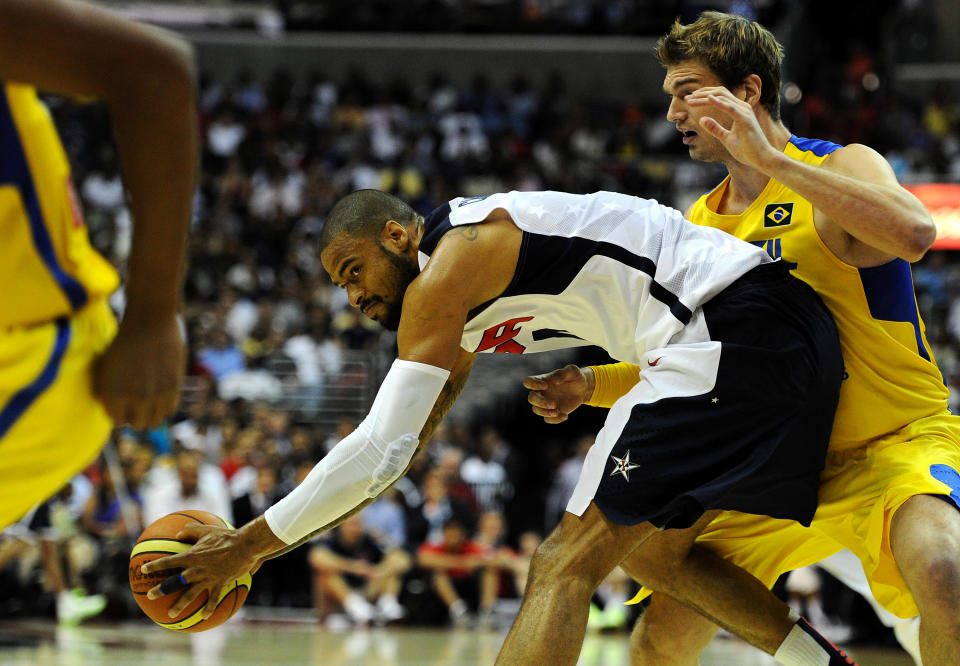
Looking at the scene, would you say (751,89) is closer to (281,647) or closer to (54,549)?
(281,647)

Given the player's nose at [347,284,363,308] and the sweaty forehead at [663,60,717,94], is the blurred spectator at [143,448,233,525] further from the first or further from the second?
the sweaty forehead at [663,60,717,94]

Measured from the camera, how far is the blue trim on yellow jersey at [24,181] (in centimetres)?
173

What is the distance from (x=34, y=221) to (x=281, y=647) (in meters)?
6.40

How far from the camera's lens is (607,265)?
3.21 meters

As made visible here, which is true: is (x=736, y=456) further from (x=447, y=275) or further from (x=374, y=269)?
(x=374, y=269)

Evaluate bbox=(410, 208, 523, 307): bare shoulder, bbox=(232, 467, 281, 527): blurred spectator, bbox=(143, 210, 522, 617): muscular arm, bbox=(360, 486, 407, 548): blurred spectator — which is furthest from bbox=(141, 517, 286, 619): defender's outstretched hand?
bbox=(360, 486, 407, 548): blurred spectator

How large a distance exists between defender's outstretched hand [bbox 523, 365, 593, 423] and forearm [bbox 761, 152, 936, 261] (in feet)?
3.43

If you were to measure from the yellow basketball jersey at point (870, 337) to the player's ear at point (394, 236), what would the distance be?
3.91 ft

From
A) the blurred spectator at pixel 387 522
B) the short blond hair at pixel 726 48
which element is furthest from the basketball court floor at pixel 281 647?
the short blond hair at pixel 726 48

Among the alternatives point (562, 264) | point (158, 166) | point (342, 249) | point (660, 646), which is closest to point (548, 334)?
point (562, 264)

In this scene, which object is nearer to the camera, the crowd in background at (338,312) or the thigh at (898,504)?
the thigh at (898,504)

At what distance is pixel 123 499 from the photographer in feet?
34.3

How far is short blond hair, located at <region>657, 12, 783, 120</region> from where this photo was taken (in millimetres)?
3527

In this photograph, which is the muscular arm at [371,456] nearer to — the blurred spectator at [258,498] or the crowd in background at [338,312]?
the crowd in background at [338,312]
